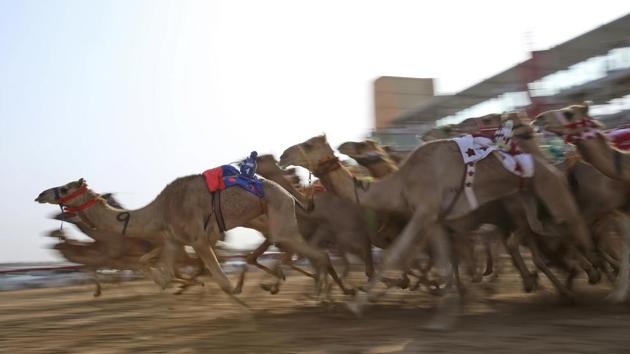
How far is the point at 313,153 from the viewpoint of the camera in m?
7.86

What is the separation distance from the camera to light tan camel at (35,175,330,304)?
7.64m

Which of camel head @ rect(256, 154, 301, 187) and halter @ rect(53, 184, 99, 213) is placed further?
camel head @ rect(256, 154, 301, 187)

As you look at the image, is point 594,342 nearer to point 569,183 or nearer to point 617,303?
point 617,303

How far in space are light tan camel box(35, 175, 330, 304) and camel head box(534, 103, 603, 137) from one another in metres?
3.13

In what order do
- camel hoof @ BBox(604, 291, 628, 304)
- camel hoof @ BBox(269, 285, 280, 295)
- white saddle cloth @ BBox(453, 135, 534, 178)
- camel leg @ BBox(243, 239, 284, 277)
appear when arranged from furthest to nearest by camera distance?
camel hoof @ BBox(269, 285, 280, 295), camel leg @ BBox(243, 239, 284, 277), camel hoof @ BBox(604, 291, 628, 304), white saddle cloth @ BBox(453, 135, 534, 178)

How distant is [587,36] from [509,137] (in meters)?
14.9

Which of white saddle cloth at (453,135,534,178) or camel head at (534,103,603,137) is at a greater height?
camel head at (534,103,603,137)

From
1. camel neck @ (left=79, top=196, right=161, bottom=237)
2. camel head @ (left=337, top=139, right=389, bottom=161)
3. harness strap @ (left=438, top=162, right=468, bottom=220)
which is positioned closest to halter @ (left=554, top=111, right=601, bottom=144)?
harness strap @ (left=438, top=162, right=468, bottom=220)

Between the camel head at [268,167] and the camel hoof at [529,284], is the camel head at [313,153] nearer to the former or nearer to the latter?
the camel head at [268,167]

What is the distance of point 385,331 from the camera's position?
20.7ft

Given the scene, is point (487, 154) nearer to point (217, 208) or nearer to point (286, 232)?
point (286, 232)

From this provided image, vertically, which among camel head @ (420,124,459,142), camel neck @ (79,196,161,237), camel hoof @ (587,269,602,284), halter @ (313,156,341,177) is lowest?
camel hoof @ (587,269,602,284)

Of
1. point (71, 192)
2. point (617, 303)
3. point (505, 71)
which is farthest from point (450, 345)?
point (505, 71)

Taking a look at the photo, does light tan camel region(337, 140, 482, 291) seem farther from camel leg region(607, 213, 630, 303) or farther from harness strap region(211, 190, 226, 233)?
harness strap region(211, 190, 226, 233)
